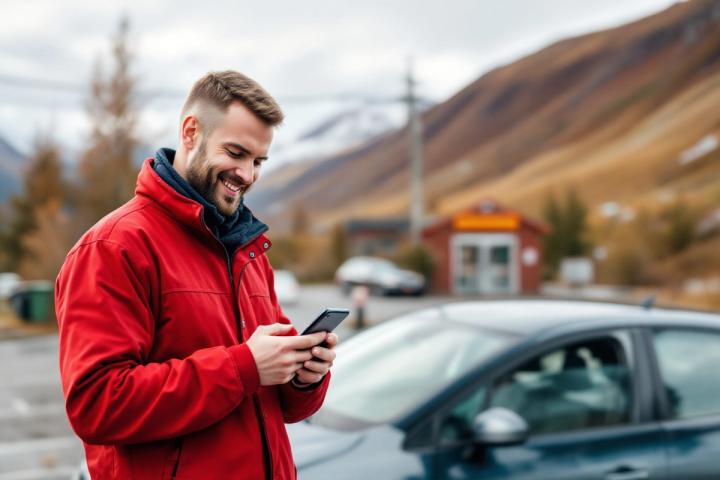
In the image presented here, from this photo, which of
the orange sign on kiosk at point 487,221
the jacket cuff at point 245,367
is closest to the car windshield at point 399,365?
the jacket cuff at point 245,367

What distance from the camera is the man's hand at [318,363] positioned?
183cm

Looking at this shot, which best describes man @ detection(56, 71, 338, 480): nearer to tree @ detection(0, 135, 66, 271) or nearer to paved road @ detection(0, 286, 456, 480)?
paved road @ detection(0, 286, 456, 480)

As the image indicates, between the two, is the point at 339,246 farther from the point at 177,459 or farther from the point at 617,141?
the point at 617,141

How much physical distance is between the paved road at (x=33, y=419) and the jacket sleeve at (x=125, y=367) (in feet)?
12.6

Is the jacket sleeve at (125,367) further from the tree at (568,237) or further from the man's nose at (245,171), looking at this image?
the tree at (568,237)

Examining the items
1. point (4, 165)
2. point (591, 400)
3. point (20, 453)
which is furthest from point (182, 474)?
point (4, 165)

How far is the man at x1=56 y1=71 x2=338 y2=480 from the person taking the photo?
1606mm

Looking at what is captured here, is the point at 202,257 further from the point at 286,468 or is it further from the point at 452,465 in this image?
the point at 452,465

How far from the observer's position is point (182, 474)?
169 cm

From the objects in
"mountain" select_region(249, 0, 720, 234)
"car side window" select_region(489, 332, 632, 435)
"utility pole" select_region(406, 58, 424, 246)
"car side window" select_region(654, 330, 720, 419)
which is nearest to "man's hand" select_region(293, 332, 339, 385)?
"car side window" select_region(489, 332, 632, 435)

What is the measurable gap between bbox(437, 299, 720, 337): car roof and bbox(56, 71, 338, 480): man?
70.3 inches

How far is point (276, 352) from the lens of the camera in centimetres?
171

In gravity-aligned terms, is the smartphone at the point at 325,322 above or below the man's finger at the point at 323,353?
above

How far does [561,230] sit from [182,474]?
38.4 m
